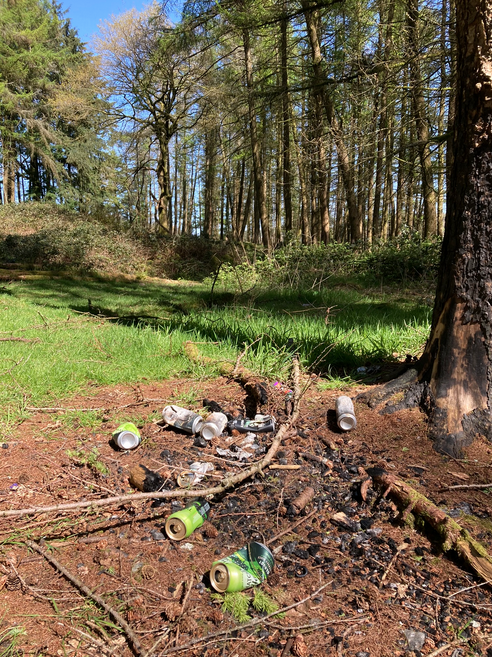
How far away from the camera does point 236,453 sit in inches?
99.0

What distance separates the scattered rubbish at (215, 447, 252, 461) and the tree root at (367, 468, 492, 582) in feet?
2.48

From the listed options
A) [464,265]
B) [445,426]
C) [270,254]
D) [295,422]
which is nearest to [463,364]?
[445,426]

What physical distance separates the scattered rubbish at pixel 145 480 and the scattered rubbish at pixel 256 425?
27.8 inches

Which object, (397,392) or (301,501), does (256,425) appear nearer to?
(301,501)

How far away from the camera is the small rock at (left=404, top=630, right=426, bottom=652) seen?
128 cm

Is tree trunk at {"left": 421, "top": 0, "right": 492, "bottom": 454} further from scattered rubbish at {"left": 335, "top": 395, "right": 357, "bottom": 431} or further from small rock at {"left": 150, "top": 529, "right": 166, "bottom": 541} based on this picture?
small rock at {"left": 150, "top": 529, "right": 166, "bottom": 541}

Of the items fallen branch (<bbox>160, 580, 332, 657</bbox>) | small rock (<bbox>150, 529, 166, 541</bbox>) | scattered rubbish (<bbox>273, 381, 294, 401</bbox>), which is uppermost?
scattered rubbish (<bbox>273, 381, 294, 401</bbox>)

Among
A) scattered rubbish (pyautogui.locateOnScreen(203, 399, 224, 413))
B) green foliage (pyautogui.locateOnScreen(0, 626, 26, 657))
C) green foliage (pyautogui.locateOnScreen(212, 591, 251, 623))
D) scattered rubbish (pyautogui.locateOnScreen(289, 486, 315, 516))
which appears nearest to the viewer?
green foliage (pyautogui.locateOnScreen(0, 626, 26, 657))

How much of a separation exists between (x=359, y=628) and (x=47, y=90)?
32.6m

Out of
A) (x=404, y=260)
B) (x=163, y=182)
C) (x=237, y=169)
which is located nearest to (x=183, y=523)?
(x=404, y=260)

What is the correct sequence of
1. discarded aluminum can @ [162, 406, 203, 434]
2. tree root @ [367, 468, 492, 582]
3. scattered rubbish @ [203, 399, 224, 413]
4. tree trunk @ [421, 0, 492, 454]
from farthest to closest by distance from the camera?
1. scattered rubbish @ [203, 399, 224, 413]
2. discarded aluminum can @ [162, 406, 203, 434]
3. tree trunk @ [421, 0, 492, 454]
4. tree root @ [367, 468, 492, 582]

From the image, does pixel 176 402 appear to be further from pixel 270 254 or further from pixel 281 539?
pixel 270 254

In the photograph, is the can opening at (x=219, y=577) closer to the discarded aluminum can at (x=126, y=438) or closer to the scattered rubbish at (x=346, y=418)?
the discarded aluminum can at (x=126, y=438)

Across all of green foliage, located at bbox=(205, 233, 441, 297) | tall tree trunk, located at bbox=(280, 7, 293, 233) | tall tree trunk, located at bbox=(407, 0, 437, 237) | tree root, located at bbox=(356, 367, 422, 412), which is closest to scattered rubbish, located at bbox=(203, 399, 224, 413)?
tree root, located at bbox=(356, 367, 422, 412)
